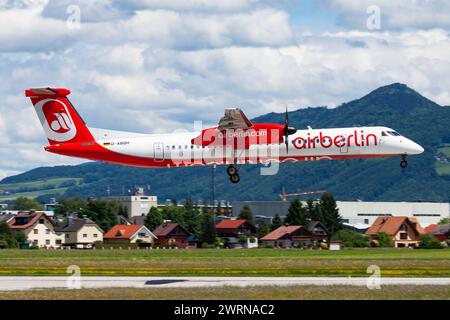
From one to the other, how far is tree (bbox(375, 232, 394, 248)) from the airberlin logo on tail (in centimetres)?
6623

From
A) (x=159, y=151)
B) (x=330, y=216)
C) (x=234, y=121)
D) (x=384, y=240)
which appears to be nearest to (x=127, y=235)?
(x=330, y=216)

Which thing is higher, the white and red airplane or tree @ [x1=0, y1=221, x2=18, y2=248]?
the white and red airplane

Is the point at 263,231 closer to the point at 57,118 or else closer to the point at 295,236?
the point at 295,236

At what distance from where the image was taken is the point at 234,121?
172 feet

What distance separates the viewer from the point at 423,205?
192 m

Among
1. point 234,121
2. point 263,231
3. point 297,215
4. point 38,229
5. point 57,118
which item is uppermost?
point 57,118

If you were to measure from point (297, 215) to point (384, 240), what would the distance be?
2415cm

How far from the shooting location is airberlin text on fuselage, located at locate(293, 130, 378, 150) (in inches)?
2026

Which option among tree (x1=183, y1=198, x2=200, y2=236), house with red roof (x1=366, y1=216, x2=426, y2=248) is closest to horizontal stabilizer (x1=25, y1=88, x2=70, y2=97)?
house with red roof (x1=366, y1=216, x2=426, y2=248)

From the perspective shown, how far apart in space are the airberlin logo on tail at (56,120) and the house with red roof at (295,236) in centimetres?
6714

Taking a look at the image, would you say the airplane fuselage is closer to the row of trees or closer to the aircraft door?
the aircraft door

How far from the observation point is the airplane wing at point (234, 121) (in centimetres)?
5134

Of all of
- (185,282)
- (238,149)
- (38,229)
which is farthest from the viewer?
(38,229)
